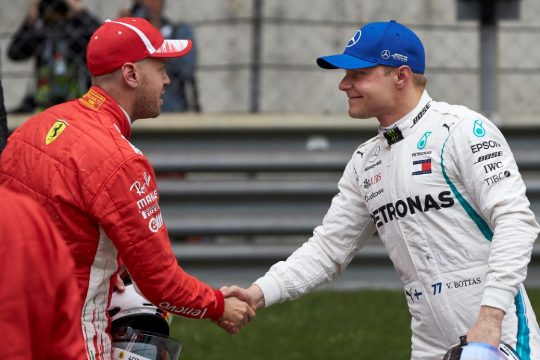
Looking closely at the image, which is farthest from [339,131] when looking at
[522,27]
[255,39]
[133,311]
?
[133,311]

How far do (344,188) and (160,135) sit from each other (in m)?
3.93

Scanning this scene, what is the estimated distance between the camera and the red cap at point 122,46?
5004mm

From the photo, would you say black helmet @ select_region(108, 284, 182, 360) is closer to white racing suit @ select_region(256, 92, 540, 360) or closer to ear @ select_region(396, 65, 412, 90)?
white racing suit @ select_region(256, 92, 540, 360)

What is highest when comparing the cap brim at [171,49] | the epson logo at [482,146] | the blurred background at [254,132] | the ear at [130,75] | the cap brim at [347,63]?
the cap brim at [171,49]

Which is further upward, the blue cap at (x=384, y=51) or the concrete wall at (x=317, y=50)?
the blue cap at (x=384, y=51)

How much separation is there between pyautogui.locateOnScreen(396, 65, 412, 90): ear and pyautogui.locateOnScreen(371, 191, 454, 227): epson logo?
50 centimetres

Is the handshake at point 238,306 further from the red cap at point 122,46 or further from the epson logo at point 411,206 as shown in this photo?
the red cap at point 122,46

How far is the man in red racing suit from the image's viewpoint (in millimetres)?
4609

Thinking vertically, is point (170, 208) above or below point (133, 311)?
below

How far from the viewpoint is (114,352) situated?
491 centimetres

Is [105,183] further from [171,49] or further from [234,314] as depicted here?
[234,314]

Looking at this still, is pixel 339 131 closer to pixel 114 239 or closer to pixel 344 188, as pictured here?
pixel 344 188

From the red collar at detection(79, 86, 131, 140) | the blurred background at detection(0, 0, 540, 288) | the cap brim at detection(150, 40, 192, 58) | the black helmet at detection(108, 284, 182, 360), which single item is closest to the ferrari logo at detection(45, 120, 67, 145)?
the red collar at detection(79, 86, 131, 140)

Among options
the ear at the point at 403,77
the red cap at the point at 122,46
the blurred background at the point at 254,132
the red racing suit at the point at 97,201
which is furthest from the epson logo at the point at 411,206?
the blurred background at the point at 254,132
